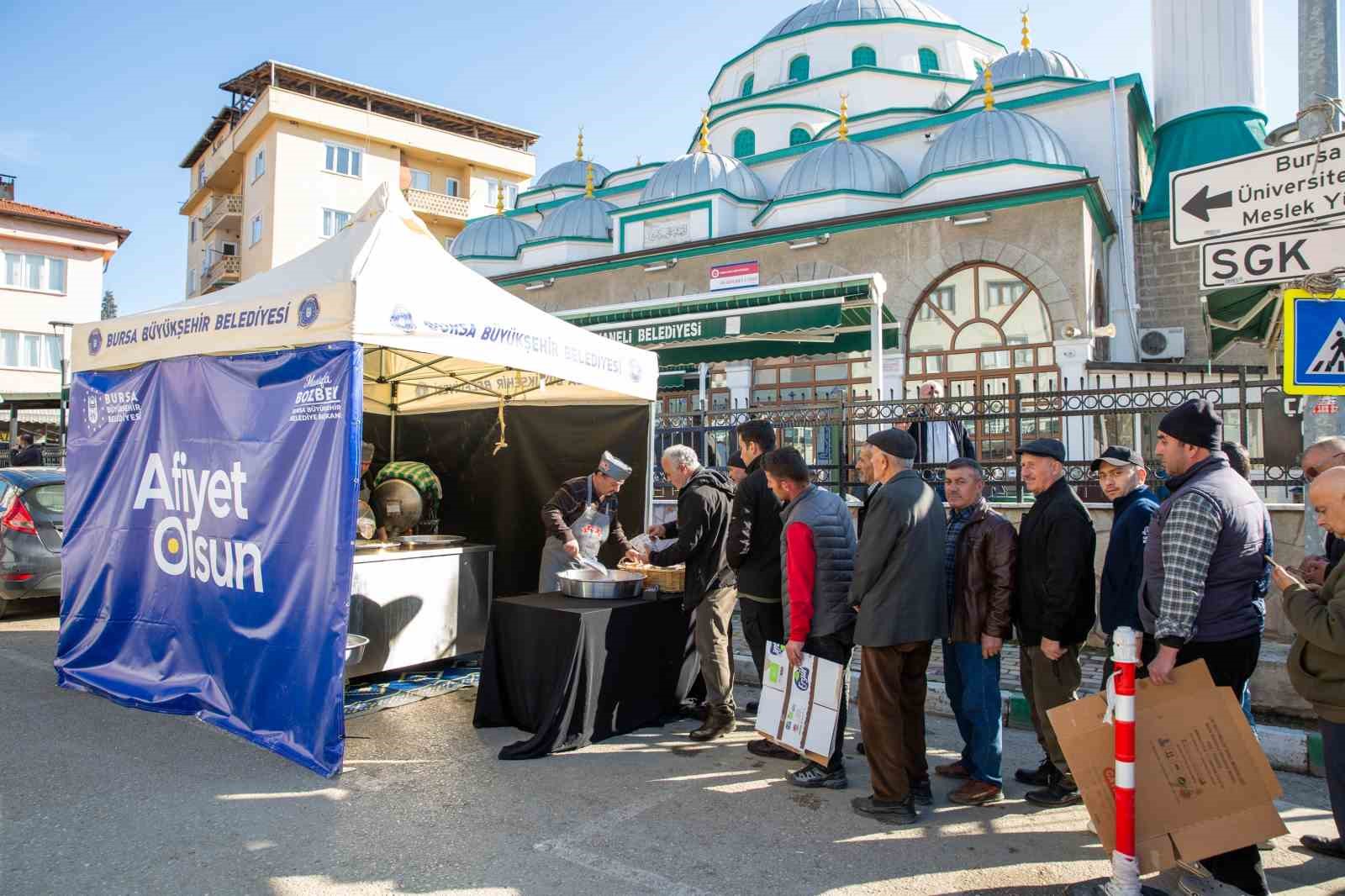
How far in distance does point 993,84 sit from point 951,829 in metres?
23.9

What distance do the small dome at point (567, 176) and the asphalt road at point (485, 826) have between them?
3038cm

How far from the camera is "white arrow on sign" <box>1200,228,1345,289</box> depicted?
456 cm

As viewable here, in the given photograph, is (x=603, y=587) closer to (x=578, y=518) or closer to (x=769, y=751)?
(x=578, y=518)

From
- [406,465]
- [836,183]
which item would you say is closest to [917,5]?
[836,183]

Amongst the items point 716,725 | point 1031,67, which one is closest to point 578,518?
point 716,725

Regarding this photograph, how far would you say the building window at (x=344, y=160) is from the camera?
1531 inches

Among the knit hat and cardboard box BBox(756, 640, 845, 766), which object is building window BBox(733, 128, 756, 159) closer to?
cardboard box BBox(756, 640, 845, 766)

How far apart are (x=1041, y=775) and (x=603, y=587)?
274 centimetres

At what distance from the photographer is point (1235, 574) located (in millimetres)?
3666

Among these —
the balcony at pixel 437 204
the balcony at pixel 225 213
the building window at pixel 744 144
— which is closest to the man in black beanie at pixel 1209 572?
the building window at pixel 744 144

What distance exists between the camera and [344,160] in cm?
3944

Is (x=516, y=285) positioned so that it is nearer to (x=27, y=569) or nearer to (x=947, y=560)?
(x=27, y=569)

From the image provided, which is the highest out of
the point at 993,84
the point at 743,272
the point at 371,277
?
the point at 993,84

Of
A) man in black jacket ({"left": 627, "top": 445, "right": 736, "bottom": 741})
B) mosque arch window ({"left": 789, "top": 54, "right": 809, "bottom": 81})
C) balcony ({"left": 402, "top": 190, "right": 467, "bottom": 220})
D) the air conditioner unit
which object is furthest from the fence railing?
balcony ({"left": 402, "top": 190, "right": 467, "bottom": 220})
